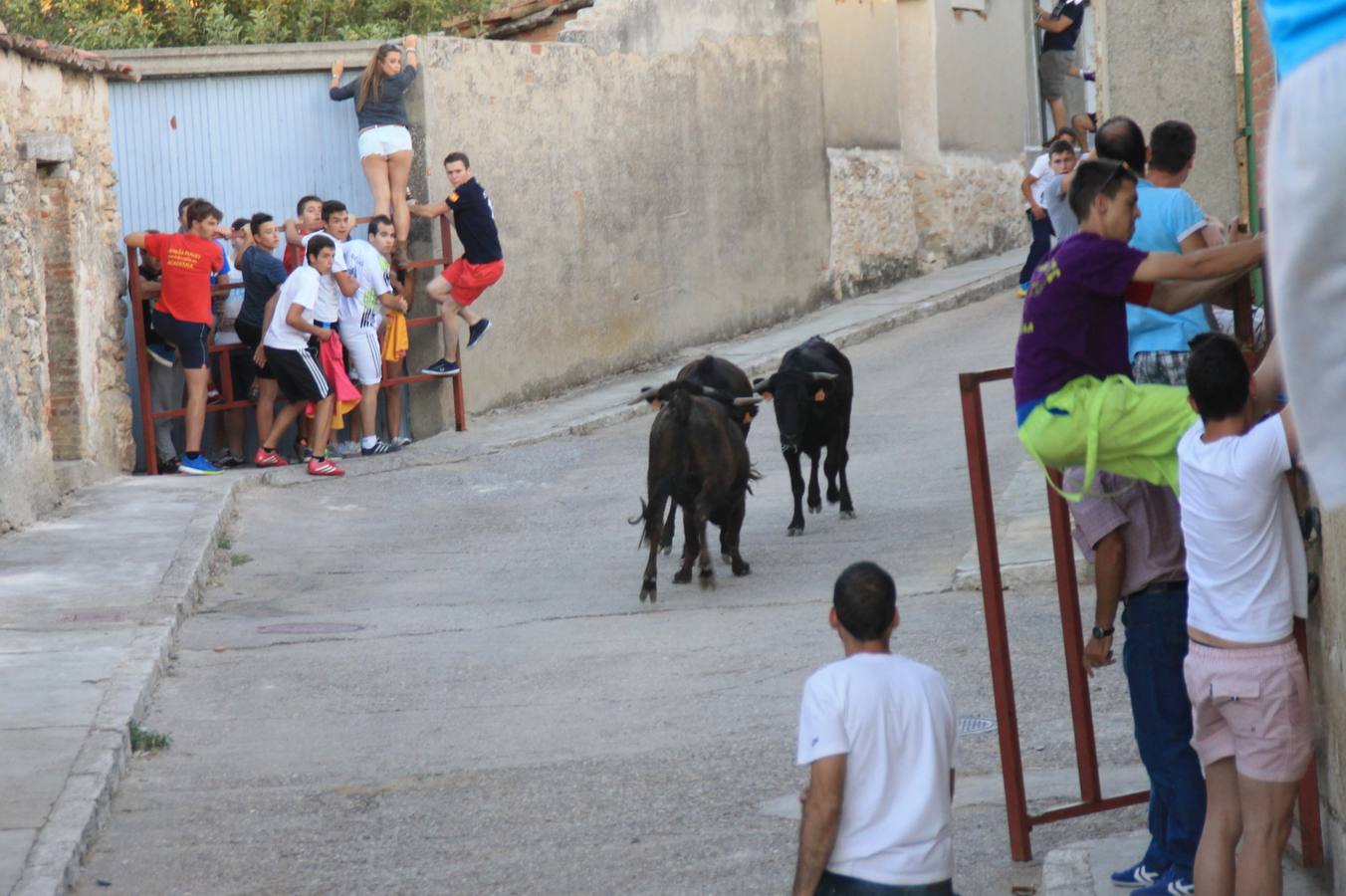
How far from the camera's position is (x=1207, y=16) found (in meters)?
9.81

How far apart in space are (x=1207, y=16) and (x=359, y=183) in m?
8.87

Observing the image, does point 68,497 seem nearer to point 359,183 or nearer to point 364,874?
point 359,183

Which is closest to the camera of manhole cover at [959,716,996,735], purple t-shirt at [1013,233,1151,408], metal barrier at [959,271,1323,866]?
purple t-shirt at [1013,233,1151,408]

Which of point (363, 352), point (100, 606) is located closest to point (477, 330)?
point (363, 352)

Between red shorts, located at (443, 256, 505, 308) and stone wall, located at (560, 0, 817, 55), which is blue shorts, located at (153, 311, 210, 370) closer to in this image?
red shorts, located at (443, 256, 505, 308)

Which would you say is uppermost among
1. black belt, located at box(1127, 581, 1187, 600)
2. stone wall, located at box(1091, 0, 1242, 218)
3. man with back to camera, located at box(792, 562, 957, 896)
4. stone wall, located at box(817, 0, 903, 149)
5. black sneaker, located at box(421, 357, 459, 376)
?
stone wall, located at box(817, 0, 903, 149)

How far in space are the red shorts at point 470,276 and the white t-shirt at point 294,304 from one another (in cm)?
168

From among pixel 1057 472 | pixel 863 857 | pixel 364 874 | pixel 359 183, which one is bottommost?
pixel 364 874

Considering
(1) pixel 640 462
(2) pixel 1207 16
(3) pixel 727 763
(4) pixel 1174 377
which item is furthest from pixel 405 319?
(4) pixel 1174 377

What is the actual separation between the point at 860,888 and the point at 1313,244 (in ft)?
10.6

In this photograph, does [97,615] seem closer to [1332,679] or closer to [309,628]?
A: [309,628]

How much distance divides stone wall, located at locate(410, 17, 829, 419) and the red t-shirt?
2.50m

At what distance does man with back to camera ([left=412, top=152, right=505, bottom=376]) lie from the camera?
52.3ft

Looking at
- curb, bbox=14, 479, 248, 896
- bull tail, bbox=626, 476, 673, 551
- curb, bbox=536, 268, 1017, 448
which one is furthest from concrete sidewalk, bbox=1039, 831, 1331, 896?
curb, bbox=536, 268, 1017, 448
